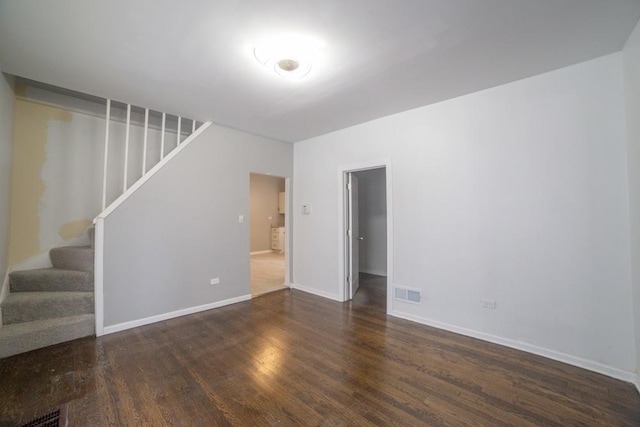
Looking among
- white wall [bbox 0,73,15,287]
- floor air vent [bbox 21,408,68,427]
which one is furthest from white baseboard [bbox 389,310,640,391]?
white wall [bbox 0,73,15,287]

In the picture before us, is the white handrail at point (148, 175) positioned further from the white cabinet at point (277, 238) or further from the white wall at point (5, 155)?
the white cabinet at point (277, 238)

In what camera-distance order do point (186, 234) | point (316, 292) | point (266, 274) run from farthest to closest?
point (266, 274)
point (316, 292)
point (186, 234)

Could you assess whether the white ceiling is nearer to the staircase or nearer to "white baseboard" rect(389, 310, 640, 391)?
the staircase

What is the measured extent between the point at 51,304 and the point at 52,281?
327mm

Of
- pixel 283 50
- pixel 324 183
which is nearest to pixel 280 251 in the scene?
pixel 324 183

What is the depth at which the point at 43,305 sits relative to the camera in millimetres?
2801

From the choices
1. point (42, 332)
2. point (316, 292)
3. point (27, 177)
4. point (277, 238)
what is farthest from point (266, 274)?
point (27, 177)

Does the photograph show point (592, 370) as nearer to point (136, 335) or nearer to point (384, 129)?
point (384, 129)

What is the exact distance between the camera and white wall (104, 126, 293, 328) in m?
3.12

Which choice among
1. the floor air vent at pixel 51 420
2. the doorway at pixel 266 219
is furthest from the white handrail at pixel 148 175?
the doorway at pixel 266 219

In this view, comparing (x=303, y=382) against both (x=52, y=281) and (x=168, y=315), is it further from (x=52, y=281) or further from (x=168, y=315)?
(x=52, y=281)

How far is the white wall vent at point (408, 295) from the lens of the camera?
131 inches

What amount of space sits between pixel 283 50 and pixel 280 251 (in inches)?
296

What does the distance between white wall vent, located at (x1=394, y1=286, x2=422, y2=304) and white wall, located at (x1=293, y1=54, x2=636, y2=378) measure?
73 mm
